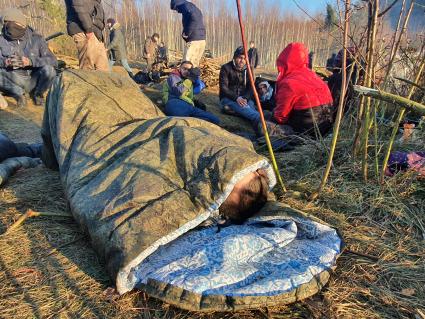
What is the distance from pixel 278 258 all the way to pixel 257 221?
0.32 meters

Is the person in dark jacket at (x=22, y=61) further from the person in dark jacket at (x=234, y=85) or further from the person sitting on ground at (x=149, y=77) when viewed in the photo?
the person in dark jacket at (x=234, y=85)

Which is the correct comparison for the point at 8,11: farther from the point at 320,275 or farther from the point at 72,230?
the point at 320,275

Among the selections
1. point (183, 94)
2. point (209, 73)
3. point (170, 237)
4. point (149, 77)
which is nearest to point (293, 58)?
point (183, 94)

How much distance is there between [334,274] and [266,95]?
489 centimetres

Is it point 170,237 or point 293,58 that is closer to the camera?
point 170,237

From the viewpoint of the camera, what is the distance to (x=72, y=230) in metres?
2.42

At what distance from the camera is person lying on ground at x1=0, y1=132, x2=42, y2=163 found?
11.9 feet

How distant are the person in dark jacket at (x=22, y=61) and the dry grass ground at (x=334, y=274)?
421cm

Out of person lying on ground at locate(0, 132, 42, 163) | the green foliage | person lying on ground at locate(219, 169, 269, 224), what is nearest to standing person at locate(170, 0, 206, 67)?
person lying on ground at locate(0, 132, 42, 163)

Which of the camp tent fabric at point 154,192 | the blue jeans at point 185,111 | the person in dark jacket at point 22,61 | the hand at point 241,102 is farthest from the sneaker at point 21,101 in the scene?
the camp tent fabric at point 154,192

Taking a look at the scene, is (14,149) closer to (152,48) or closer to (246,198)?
(246,198)

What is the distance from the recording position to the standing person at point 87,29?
18.7 feet

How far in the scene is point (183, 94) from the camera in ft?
19.3

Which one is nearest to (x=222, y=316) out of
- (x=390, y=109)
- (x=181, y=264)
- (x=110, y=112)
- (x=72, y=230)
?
(x=181, y=264)
